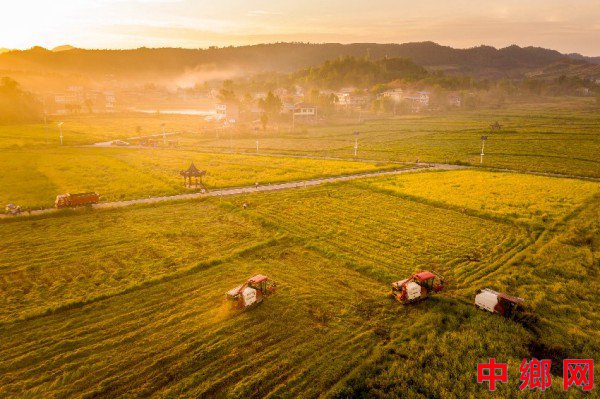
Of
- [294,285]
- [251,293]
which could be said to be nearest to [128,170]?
[294,285]

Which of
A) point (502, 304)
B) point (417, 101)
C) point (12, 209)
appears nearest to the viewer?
point (502, 304)

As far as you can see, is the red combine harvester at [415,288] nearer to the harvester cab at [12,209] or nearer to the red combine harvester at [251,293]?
the red combine harvester at [251,293]

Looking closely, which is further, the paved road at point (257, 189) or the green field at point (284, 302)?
the paved road at point (257, 189)

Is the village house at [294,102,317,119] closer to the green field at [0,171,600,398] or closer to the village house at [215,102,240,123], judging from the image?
the village house at [215,102,240,123]

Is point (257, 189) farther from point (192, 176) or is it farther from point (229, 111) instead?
point (229, 111)

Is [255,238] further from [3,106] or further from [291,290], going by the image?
[3,106]

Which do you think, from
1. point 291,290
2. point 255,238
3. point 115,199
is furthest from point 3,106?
point 291,290

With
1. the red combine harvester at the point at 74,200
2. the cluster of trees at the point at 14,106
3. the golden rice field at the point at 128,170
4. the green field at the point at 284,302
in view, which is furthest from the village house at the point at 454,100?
the red combine harvester at the point at 74,200
